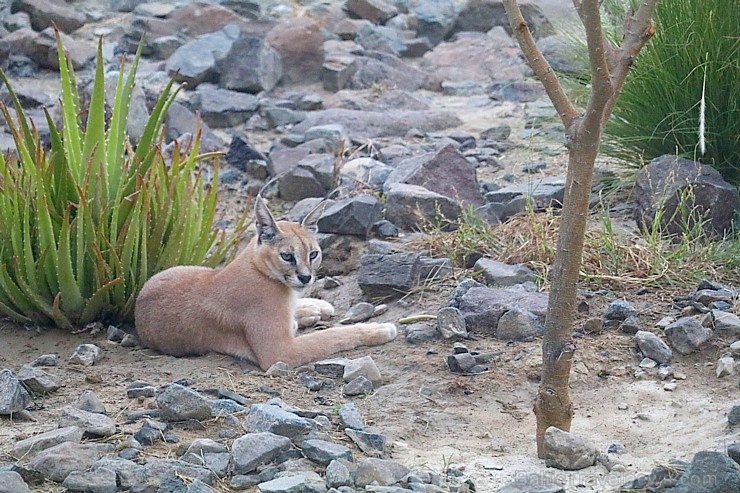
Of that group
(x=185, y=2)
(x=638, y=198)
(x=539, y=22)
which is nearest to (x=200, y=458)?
(x=638, y=198)

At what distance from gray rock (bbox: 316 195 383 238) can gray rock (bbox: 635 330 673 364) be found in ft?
7.14

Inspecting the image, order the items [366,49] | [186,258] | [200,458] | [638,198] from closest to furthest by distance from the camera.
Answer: [200,458]
[186,258]
[638,198]
[366,49]

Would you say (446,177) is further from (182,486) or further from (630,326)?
(182,486)

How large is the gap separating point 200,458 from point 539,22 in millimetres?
9556

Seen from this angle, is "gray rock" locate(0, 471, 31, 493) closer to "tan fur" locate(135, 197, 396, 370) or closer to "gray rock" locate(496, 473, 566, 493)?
"gray rock" locate(496, 473, 566, 493)

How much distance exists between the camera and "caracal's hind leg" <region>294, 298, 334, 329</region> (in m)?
5.66

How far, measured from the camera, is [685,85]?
658 centimetres

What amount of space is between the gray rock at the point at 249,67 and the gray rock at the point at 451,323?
6624 millimetres

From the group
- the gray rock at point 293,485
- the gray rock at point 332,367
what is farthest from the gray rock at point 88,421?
the gray rock at point 332,367

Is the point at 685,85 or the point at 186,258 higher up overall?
the point at 685,85

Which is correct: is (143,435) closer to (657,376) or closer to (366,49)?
(657,376)

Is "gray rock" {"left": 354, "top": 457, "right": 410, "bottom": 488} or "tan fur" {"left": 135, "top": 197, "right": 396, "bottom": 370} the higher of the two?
"gray rock" {"left": 354, "top": 457, "right": 410, "bottom": 488}

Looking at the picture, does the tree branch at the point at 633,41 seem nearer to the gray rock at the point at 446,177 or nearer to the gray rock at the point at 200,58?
the gray rock at the point at 446,177

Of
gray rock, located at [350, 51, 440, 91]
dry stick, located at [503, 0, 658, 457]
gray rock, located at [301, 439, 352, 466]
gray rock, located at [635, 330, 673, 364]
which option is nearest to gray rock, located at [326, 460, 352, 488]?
gray rock, located at [301, 439, 352, 466]
